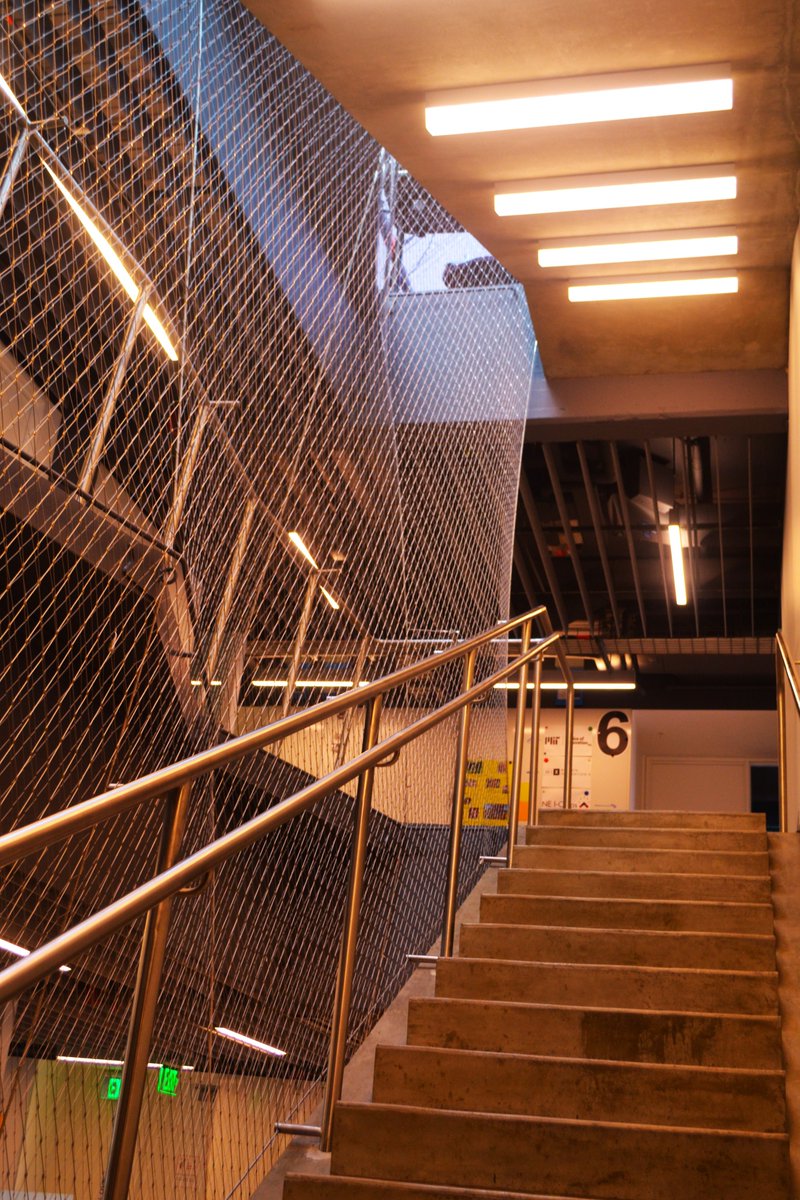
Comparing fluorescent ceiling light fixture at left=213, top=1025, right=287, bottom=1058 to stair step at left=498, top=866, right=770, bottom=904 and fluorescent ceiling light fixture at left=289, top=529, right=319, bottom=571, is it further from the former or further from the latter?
fluorescent ceiling light fixture at left=289, top=529, right=319, bottom=571

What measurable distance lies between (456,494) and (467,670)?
74.7 inches

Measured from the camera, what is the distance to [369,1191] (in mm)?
2059

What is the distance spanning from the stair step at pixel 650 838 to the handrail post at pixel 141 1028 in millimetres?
2694

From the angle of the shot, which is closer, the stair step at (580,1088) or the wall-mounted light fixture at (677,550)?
the stair step at (580,1088)

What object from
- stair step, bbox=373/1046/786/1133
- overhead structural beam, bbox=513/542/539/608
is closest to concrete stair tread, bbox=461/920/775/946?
stair step, bbox=373/1046/786/1133

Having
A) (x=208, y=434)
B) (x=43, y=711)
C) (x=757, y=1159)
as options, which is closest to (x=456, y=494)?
(x=208, y=434)

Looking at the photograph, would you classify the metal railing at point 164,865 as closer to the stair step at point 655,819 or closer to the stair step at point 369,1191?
the stair step at point 369,1191

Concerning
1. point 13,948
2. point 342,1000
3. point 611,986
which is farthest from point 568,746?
point 342,1000

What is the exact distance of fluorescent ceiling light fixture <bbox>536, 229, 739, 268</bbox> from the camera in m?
5.24

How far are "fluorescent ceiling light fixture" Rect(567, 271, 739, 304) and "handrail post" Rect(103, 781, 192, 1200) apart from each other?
474cm

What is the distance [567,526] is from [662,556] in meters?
1.26

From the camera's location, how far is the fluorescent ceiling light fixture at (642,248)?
5238 mm

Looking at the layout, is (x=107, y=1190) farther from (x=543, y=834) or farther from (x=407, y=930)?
(x=407, y=930)

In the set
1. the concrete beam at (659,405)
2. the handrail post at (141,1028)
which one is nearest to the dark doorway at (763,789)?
the concrete beam at (659,405)
